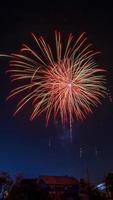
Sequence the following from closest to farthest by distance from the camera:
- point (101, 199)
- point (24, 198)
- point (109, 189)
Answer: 1. point (24, 198)
2. point (101, 199)
3. point (109, 189)

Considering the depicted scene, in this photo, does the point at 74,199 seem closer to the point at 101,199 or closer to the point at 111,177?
the point at 101,199

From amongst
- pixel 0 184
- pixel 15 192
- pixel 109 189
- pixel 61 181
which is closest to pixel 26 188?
pixel 15 192

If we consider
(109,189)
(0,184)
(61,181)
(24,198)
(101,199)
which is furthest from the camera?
(0,184)

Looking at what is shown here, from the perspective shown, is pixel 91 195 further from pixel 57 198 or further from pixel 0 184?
pixel 0 184

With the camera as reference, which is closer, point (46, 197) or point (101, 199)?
point (46, 197)

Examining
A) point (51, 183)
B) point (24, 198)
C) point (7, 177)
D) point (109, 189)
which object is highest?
point (7, 177)

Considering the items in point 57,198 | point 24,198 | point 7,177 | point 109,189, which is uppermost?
point 7,177

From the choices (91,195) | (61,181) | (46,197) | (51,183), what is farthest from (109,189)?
(46,197)

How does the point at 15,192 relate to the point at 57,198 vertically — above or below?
below

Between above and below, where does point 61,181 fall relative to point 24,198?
above
